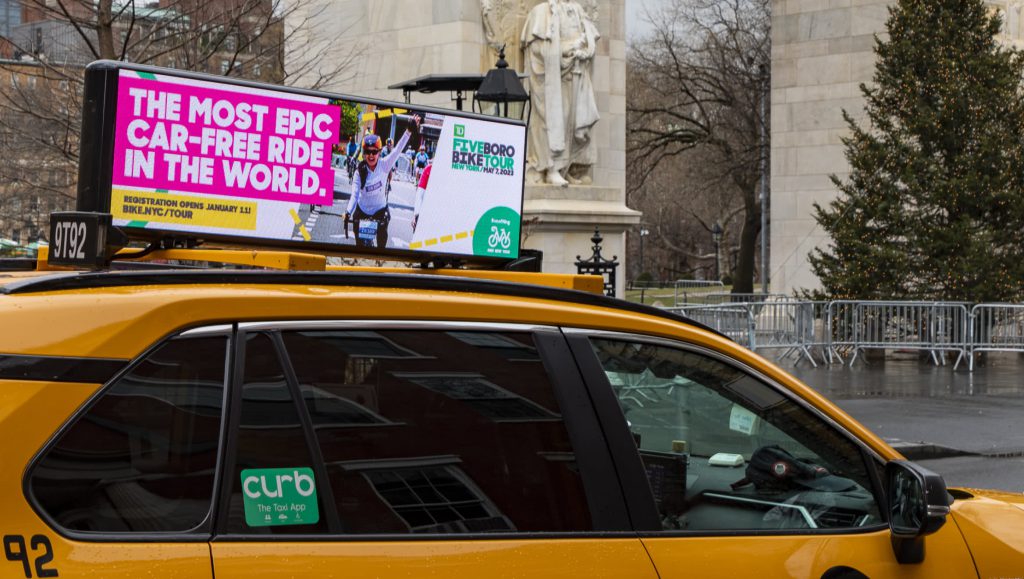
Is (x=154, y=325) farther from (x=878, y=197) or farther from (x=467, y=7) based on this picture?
(x=878, y=197)

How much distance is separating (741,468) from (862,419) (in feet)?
38.1

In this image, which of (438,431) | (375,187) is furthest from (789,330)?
(438,431)

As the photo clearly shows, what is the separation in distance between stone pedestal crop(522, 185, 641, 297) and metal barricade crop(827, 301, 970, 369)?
4.42 meters

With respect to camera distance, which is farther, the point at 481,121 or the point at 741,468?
the point at 481,121

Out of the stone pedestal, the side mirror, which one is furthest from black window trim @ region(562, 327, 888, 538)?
the stone pedestal

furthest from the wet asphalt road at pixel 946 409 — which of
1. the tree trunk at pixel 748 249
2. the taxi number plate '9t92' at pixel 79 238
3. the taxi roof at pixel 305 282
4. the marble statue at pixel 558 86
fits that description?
the tree trunk at pixel 748 249

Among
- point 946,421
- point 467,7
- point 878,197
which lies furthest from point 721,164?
point 946,421

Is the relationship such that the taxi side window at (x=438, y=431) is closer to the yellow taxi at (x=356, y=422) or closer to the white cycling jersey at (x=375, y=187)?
the yellow taxi at (x=356, y=422)

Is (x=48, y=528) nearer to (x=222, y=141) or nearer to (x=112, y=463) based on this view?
(x=112, y=463)

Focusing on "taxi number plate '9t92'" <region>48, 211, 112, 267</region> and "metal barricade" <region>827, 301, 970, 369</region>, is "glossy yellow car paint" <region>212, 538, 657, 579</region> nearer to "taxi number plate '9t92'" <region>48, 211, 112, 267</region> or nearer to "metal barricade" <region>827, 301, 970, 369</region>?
"taxi number plate '9t92'" <region>48, 211, 112, 267</region>

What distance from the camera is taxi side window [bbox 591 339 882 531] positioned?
354 centimetres

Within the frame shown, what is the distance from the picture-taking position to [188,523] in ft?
9.02

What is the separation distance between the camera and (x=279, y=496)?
285 centimetres

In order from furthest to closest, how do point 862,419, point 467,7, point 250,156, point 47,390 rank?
point 467,7, point 862,419, point 250,156, point 47,390
